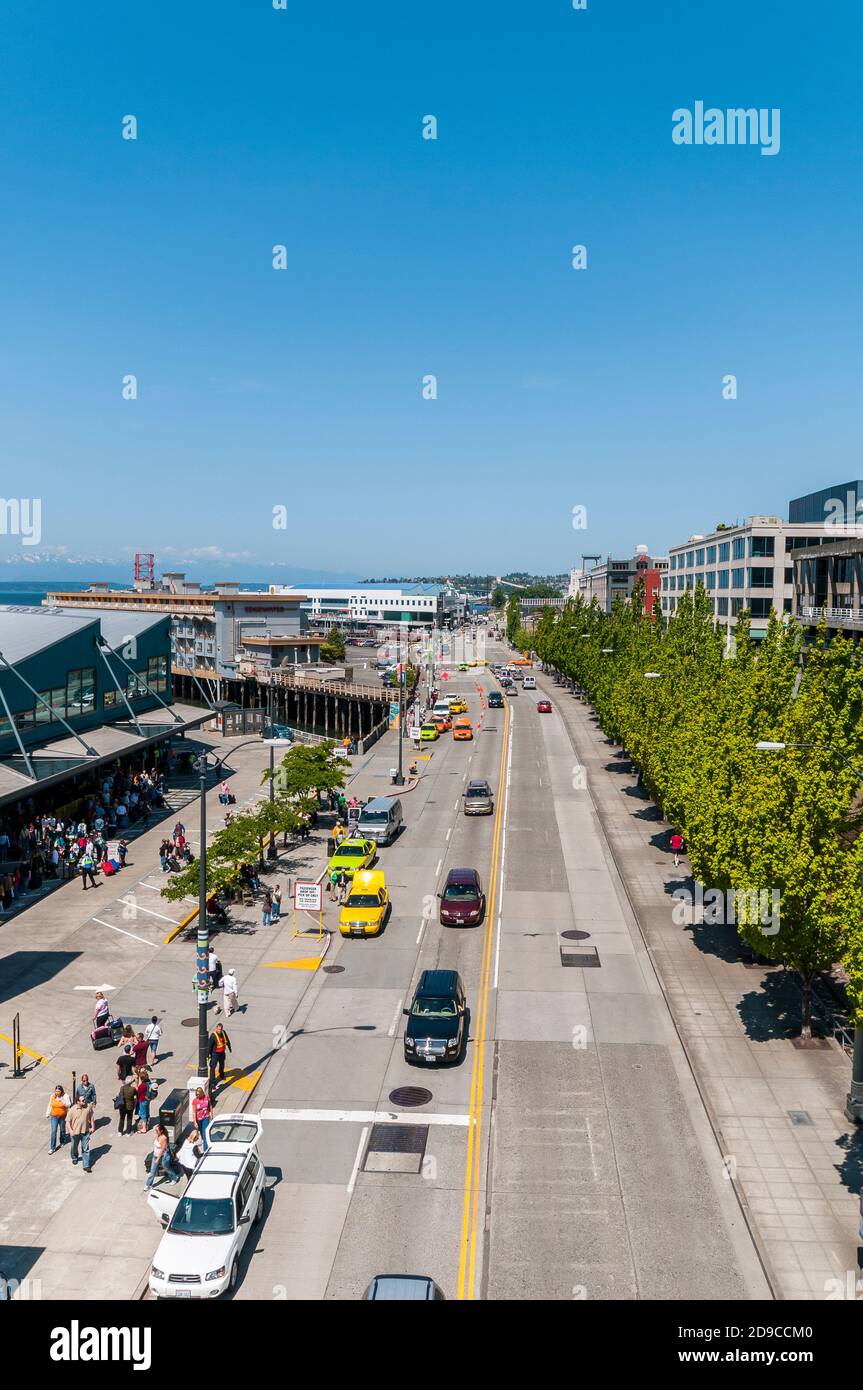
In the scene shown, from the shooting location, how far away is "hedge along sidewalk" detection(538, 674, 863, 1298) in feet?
58.4

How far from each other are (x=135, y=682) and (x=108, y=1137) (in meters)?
39.9

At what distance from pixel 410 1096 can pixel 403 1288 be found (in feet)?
28.2

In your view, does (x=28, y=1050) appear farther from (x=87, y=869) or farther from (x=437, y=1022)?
(x=87, y=869)

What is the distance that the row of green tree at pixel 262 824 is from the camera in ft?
113

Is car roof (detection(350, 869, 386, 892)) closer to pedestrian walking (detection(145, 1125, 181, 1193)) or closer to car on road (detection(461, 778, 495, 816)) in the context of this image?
car on road (detection(461, 778, 495, 816))

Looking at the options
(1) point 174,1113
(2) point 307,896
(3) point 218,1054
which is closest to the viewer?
(1) point 174,1113

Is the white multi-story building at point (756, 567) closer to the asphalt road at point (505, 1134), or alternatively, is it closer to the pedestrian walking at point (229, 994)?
the asphalt road at point (505, 1134)

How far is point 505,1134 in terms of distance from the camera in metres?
21.4

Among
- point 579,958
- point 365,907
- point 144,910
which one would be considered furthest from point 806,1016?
point 144,910

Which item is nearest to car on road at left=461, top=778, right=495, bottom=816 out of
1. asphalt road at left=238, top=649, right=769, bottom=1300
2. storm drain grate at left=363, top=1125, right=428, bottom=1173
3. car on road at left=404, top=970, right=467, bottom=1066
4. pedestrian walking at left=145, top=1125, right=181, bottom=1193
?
asphalt road at left=238, top=649, right=769, bottom=1300

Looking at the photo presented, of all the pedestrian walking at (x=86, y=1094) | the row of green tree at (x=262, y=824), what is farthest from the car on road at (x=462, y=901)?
the pedestrian walking at (x=86, y=1094)

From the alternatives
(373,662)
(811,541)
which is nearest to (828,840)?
(811,541)

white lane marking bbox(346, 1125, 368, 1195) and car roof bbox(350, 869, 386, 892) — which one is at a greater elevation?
car roof bbox(350, 869, 386, 892)

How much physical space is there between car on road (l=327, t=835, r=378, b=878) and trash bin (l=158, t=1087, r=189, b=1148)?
55.9 ft
